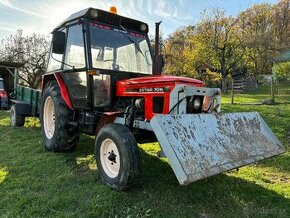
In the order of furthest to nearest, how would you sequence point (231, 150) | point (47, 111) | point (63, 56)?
point (47, 111), point (63, 56), point (231, 150)

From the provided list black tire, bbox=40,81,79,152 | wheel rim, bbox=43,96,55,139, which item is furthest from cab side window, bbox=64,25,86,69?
wheel rim, bbox=43,96,55,139

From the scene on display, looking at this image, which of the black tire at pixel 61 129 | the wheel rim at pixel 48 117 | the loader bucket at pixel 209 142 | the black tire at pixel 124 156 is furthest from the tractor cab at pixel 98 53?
the loader bucket at pixel 209 142

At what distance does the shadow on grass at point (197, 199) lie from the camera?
12.6ft

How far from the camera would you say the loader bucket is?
11.8 feet

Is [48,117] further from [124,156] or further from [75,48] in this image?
[124,156]

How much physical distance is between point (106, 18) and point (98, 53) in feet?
2.05

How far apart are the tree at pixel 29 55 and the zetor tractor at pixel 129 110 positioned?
2056 centimetres

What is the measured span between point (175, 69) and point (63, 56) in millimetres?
27827

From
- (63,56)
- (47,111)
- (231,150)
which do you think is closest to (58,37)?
(63,56)

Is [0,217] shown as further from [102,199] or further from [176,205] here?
[176,205]

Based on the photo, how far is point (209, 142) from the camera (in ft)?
13.0

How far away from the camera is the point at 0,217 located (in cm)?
387

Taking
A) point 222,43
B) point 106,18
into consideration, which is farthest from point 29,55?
point 106,18

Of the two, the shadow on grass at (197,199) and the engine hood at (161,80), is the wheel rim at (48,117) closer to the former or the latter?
the engine hood at (161,80)
